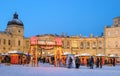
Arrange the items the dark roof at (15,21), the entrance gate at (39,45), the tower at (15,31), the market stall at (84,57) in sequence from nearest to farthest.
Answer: the entrance gate at (39,45)
the market stall at (84,57)
the tower at (15,31)
the dark roof at (15,21)

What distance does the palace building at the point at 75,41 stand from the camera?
91.3m

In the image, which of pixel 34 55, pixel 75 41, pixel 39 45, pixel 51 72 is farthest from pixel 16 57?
pixel 75 41

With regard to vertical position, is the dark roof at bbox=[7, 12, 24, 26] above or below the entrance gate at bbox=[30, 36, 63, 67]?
above

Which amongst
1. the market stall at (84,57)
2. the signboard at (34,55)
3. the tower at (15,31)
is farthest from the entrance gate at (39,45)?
the tower at (15,31)

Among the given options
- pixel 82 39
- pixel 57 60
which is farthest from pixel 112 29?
pixel 57 60

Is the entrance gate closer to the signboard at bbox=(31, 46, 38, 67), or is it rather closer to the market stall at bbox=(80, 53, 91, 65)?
the signboard at bbox=(31, 46, 38, 67)

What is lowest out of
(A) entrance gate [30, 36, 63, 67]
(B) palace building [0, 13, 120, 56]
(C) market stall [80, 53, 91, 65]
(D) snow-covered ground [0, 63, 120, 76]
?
(D) snow-covered ground [0, 63, 120, 76]

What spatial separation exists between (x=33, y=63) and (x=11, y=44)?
158 feet

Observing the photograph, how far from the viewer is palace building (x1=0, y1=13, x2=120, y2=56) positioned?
3595 inches

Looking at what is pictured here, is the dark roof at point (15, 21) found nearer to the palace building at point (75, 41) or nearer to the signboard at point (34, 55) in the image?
the palace building at point (75, 41)

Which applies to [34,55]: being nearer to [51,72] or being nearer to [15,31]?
[51,72]

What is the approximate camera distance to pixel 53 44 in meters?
43.1

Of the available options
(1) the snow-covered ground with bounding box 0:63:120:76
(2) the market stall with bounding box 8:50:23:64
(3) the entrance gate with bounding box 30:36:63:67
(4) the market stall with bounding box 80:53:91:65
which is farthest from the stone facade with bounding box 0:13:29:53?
(1) the snow-covered ground with bounding box 0:63:120:76

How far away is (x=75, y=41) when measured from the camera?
104 m
